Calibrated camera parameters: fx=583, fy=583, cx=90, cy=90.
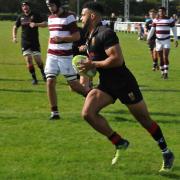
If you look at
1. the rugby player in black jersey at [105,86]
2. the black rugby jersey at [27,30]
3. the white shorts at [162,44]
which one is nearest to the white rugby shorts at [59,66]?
the rugby player in black jersey at [105,86]

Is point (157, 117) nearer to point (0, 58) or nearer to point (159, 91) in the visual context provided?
point (159, 91)

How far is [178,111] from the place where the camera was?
1166cm

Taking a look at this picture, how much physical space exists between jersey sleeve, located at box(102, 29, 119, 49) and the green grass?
1.55 m

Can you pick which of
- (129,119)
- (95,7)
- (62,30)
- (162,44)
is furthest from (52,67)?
(162,44)

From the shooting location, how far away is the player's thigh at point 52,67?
10.4m

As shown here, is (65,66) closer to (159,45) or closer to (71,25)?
(71,25)

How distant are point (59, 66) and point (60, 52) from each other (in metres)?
0.26

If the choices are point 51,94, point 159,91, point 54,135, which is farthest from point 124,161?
point 159,91

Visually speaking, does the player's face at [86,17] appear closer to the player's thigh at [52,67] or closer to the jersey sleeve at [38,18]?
the player's thigh at [52,67]

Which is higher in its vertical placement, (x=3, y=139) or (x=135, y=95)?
(x=135, y=95)

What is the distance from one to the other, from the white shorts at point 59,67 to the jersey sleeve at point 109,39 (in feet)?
11.7

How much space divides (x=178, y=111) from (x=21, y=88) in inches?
197

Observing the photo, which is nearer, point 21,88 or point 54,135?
point 54,135

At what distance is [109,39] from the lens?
673 centimetres
